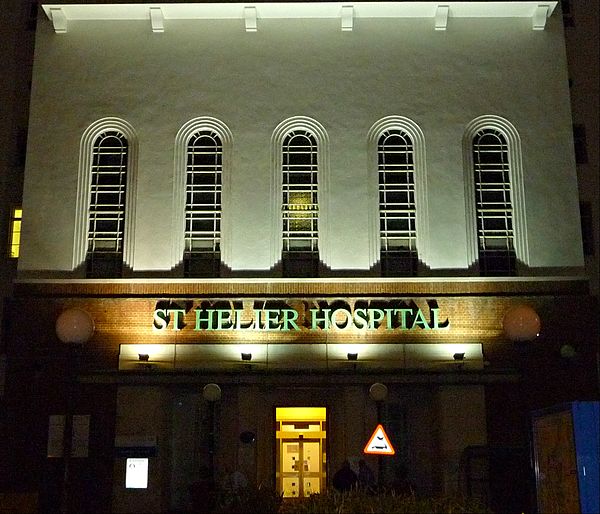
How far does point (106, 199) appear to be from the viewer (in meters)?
23.0

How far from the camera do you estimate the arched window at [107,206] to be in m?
22.5

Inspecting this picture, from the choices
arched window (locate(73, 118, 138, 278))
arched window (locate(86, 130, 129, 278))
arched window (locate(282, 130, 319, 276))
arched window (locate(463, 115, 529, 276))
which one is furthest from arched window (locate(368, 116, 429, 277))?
arched window (locate(86, 130, 129, 278))

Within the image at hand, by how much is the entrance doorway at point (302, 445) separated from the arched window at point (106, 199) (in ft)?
18.6

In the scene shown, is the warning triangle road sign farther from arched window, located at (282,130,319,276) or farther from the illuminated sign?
arched window, located at (282,130,319,276)

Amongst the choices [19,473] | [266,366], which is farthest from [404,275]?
[19,473]

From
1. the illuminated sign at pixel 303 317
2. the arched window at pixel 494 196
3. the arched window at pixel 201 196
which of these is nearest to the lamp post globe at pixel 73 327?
the illuminated sign at pixel 303 317

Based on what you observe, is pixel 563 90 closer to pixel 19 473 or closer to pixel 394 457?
pixel 394 457

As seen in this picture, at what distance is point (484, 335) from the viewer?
2180cm

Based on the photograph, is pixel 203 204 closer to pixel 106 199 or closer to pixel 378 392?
pixel 106 199

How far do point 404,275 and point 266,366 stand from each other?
4.20 meters

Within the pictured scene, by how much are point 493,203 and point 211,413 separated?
8.98 metres

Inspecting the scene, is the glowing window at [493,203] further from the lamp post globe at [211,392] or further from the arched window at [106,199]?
the arched window at [106,199]

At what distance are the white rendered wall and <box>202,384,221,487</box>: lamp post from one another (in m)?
3.47

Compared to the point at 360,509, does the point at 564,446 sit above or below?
above
